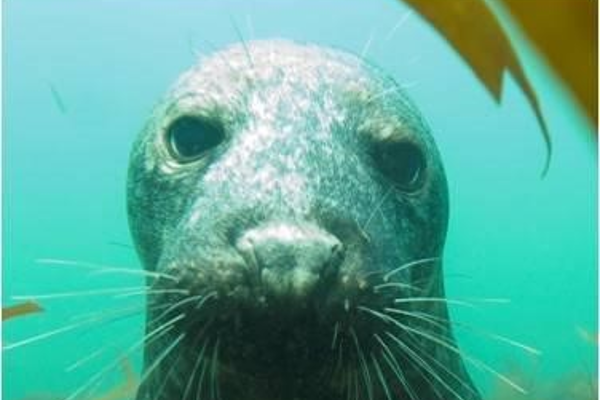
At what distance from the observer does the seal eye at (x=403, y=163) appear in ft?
6.74

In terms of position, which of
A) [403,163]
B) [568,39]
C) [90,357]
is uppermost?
[403,163]

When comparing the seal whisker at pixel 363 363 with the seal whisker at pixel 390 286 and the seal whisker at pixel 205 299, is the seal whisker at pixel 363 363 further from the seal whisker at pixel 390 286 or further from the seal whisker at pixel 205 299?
the seal whisker at pixel 205 299

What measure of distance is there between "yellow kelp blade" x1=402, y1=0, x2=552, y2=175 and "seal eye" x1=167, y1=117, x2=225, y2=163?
5.87ft

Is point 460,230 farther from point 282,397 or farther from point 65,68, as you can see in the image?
point 282,397

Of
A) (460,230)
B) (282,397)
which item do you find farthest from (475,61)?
(460,230)

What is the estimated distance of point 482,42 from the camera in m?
0.27

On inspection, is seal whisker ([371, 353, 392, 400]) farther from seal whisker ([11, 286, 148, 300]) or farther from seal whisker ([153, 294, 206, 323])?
seal whisker ([11, 286, 148, 300])

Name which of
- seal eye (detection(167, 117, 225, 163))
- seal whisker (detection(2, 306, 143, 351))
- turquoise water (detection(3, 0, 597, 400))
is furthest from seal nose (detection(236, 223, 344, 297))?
turquoise water (detection(3, 0, 597, 400))

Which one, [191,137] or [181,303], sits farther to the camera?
[191,137]

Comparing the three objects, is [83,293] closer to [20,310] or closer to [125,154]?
[20,310]

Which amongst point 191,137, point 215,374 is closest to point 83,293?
point 215,374

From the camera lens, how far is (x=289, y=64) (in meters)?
2.23

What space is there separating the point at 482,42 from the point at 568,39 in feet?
0.10

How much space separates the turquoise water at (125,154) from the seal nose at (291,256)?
6.15 m
